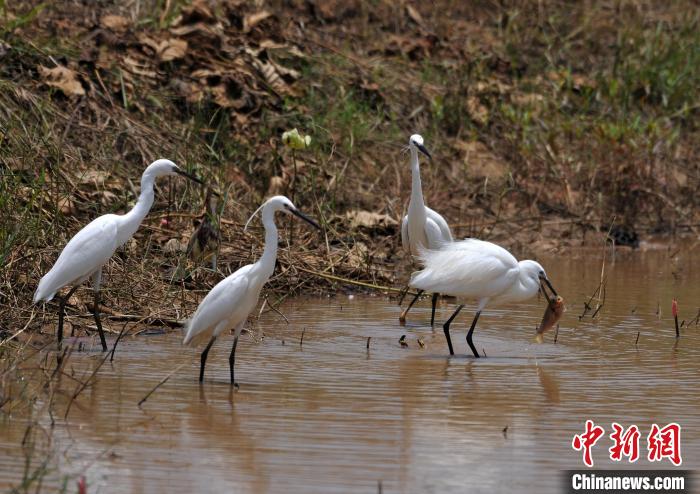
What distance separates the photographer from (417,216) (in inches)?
374

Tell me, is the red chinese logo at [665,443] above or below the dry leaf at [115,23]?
below

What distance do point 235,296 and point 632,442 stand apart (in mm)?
2303

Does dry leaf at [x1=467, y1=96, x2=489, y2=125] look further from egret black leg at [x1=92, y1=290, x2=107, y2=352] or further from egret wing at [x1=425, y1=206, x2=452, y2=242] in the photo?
egret black leg at [x1=92, y1=290, x2=107, y2=352]

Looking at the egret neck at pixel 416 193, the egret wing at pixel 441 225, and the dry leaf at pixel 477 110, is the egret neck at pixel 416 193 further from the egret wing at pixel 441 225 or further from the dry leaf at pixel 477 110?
the dry leaf at pixel 477 110

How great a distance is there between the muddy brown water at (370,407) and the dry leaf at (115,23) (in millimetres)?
4866

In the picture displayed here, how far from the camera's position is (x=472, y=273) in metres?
8.14

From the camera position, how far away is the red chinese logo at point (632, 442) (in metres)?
5.40

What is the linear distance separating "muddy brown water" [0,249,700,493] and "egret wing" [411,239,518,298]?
1.35 ft

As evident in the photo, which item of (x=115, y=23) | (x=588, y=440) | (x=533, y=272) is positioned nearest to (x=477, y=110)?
(x=115, y=23)

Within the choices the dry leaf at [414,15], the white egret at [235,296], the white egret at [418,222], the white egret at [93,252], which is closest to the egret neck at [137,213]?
the white egret at [93,252]

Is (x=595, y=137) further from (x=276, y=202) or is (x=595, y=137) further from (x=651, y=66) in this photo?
(x=276, y=202)

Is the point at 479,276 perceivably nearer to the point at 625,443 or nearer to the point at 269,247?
the point at 269,247

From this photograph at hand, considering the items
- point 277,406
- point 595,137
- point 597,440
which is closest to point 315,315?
point 277,406

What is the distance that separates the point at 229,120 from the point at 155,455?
730 cm
